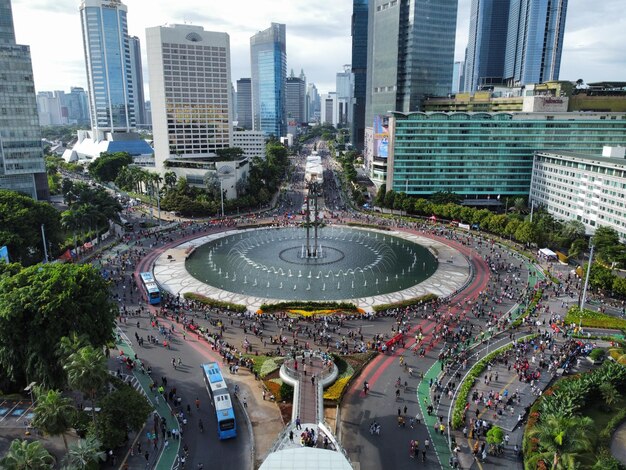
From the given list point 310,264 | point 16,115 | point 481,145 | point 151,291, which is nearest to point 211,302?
point 151,291

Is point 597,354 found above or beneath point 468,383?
above

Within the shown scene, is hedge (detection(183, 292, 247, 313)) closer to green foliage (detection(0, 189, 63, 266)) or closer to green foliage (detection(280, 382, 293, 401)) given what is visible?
green foliage (detection(280, 382, 293, 401))

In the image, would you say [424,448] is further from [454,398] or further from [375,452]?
[454,398]

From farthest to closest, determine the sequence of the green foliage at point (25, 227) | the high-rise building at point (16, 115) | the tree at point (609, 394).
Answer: the high-rise building at point (16, 115), the green foliage at point (25, 227), the tree at point (609, 394)

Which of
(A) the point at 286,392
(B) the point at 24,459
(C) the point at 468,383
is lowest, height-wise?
(C) the point at 468,383

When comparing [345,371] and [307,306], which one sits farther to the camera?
[307,306]

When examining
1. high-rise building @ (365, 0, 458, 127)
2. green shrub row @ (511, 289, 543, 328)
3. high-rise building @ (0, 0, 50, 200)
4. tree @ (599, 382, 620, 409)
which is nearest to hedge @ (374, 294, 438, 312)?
green shrub row @ (511, 289, 543, 328)

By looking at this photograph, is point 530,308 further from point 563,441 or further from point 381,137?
point 381,137

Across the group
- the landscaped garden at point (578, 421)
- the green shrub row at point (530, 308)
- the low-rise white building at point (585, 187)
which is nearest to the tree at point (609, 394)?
the landscaped garden at point (578, 421)

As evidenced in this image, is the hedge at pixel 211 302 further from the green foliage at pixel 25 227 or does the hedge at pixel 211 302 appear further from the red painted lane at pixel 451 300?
the green foliage at pixel 25 227
